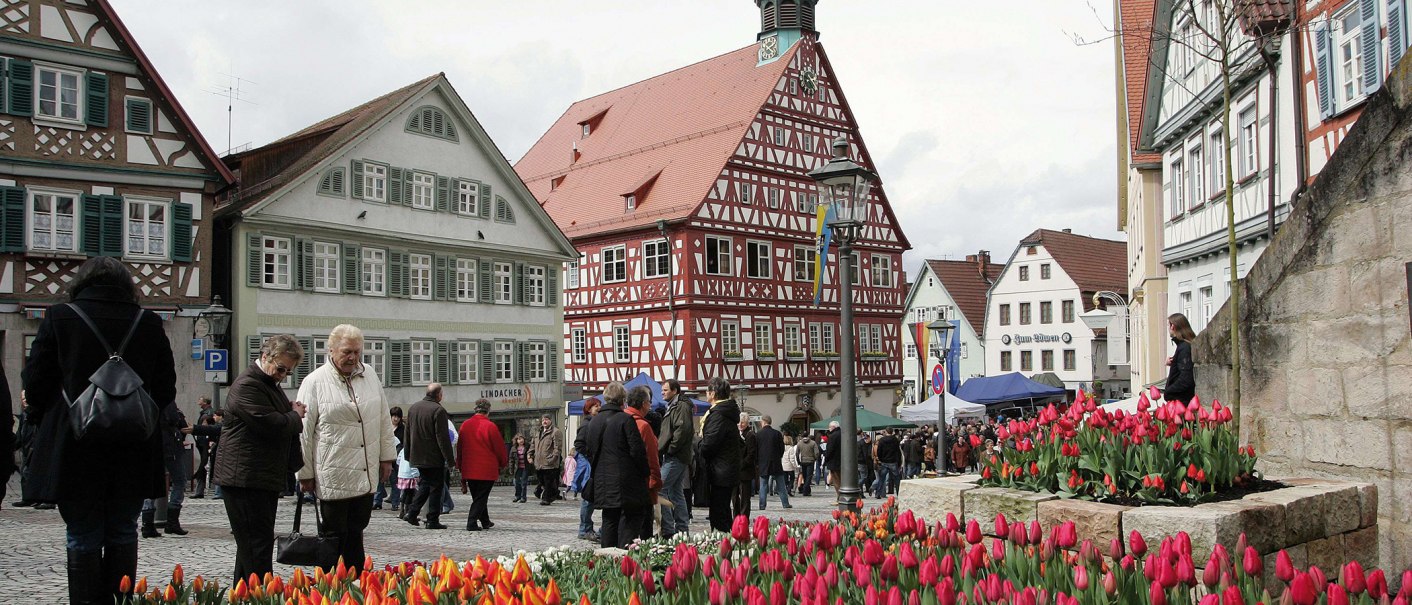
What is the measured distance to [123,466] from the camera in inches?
214

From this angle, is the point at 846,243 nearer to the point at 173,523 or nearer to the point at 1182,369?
the point at 1182,369

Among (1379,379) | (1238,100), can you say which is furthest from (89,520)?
(1238,100)

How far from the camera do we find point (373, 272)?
30.1m

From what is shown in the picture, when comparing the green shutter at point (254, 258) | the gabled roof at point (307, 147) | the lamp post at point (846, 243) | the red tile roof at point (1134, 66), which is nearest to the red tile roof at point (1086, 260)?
the red tile roof at point (1134, 66)

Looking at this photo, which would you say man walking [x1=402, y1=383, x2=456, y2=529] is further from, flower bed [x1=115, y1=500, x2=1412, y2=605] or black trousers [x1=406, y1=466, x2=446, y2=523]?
flower bed [x1=115, y1=500, x2=1412, y2=605]

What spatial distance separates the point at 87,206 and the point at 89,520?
821 inches

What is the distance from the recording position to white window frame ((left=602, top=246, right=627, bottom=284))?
4216 centimetres

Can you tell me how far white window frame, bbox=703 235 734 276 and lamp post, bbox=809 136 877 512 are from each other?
27.3m

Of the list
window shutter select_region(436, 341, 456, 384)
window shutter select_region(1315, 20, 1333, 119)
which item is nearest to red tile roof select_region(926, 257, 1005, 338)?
window shutter select_region(436, 341, 456, 384)

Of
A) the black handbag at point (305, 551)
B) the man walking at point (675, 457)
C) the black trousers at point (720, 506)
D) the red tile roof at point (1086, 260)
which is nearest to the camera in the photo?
the black handbag at point (305, 551)

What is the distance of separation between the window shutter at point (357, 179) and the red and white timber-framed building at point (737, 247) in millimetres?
10549

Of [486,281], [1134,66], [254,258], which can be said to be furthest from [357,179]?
[1134,66]

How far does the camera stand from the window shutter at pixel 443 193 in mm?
31844

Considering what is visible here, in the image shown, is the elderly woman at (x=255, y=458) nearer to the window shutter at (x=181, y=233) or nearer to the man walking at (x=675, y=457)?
A: the man walking at (x=675, y=457)
